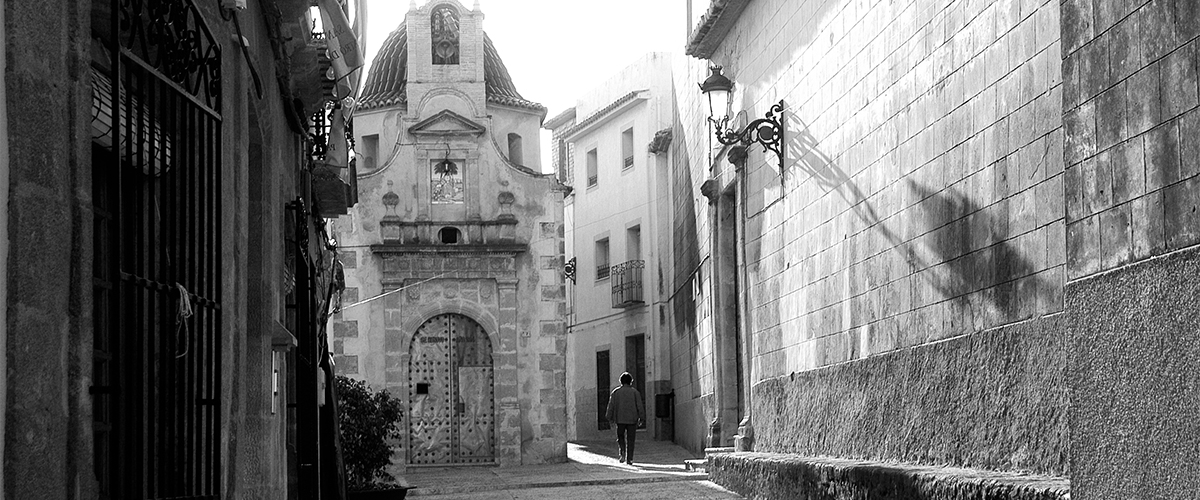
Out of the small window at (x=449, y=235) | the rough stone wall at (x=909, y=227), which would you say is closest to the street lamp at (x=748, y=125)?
the rough stone wall at (x=909, y=227)

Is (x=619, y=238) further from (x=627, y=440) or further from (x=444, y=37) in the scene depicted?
(x=627, y=440)

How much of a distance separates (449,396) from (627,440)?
3.31m

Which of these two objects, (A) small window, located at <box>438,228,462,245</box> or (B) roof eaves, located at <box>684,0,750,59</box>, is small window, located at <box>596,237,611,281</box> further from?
(B) roof eaves, located at <box>684,0,750,59</box>

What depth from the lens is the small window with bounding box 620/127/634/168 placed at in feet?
116

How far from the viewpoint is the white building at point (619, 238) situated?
32.7m

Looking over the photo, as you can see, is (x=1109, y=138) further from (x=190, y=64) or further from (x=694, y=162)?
(x=694, y=162)

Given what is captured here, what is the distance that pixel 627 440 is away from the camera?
24.2 m

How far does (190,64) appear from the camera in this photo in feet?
17.2

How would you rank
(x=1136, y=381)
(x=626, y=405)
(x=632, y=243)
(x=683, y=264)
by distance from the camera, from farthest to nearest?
(x=632, y=243) → (x=683, y=264) → (x=626, y=405) → (x=1136, y=381)

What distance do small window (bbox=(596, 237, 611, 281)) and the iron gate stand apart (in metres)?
30.8

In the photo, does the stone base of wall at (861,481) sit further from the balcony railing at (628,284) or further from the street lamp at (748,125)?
the balcony railing at (628,284)

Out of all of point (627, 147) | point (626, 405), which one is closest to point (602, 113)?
point (627, 147)

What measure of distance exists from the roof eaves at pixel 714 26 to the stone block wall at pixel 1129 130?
411 inches

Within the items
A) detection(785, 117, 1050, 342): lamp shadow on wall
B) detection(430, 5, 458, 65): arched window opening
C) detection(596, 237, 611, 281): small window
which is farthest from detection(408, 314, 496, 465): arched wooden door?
detection(785, 117, 1050, 342): lamp shadow on wall
